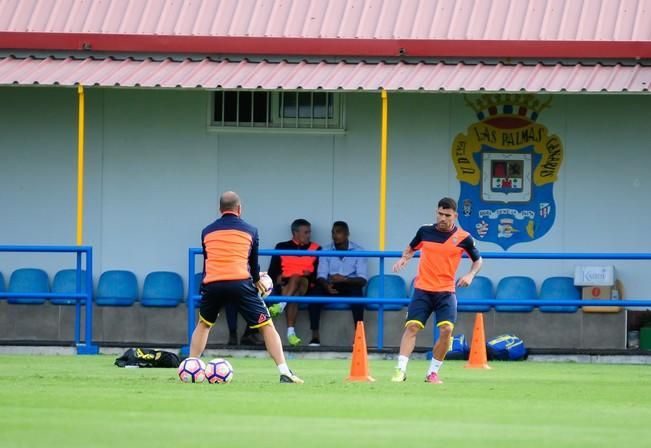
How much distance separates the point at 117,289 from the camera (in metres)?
21.7

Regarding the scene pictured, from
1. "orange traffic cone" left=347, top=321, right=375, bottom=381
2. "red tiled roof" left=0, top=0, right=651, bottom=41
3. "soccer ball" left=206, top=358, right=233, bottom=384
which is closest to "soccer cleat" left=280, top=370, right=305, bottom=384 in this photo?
"soccer ball" left=206, top=358, right=233, bottom=384

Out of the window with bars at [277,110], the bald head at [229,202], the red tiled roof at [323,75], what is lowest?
the bald head at [229,202]

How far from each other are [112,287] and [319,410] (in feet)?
32.9

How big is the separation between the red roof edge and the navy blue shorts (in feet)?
19.9

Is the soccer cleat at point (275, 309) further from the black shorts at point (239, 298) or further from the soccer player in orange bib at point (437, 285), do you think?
the black shorts at point (239, 298)

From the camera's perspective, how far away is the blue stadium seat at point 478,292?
68.9ft

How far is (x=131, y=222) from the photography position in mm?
22156

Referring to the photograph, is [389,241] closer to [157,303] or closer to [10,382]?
[157,303]

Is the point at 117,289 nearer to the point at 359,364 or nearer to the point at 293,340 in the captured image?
the point at 293,340

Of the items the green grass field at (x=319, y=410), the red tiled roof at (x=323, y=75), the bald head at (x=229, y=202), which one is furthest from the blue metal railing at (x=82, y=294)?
the bald head at (x=229, y=202)

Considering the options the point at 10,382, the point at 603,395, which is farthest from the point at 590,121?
the point at 10,382

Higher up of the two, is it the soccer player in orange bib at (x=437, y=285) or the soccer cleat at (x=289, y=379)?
the soccer player in orange bib at (x=437, y=285)

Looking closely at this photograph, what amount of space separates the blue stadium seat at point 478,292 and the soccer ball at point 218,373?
652 cm

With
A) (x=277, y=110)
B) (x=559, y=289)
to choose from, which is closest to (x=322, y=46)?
(x=277, y=110)
